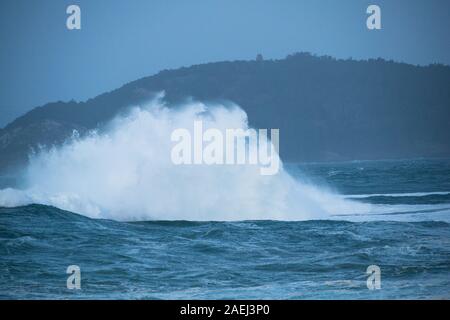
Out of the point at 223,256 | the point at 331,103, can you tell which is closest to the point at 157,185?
the point at 223,256

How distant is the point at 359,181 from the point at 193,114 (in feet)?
72.3

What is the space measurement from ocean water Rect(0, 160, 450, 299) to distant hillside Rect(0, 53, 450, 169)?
119 ft

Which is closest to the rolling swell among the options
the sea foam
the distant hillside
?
the sea foam

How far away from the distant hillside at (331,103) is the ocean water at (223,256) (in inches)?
1423

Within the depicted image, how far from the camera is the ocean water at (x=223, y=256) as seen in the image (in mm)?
11508

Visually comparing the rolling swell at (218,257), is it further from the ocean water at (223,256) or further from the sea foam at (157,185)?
the sea foam at (157,185)

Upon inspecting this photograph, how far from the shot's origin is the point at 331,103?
90.7m

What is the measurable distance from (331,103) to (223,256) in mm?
77989

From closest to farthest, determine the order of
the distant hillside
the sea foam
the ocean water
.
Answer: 1. the ocean water
2. the sea foam
3. the distant hillside

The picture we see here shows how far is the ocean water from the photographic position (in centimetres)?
1151

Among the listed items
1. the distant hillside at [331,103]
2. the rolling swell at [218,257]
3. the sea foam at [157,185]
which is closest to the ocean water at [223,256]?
the rolling swell at [218,257]

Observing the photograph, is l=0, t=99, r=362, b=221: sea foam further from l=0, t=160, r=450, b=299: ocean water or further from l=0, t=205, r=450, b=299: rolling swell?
l=0, t=205, r=450, b=299: rolling swell

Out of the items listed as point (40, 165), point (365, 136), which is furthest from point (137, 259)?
point (365, 136)
